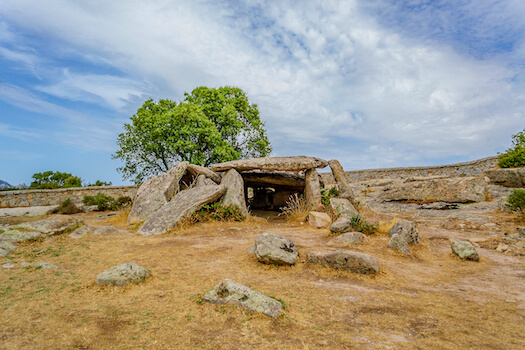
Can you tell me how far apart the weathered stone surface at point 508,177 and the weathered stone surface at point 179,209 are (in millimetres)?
10835

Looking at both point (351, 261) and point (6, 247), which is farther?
point (6, 247)

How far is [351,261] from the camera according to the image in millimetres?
4738

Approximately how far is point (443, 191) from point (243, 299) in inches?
423

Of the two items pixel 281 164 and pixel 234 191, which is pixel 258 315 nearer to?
pixel 234 191

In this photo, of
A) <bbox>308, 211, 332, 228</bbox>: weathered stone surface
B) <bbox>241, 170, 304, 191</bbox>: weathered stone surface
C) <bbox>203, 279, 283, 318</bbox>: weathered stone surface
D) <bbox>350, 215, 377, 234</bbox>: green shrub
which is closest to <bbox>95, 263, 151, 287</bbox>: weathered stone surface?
<bbox>203, 279, 283, 318</bbox>: weathered stone surface

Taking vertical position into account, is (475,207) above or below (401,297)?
above

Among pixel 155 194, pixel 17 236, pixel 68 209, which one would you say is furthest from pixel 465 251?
pixel 68 209

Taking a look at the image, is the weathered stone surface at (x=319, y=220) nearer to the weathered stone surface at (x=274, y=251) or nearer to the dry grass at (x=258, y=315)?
the dry grass at (x=258, y=315)

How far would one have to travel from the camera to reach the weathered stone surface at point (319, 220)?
858cm

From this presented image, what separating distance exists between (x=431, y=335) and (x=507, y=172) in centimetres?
1213

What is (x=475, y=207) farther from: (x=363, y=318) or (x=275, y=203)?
(x=363, y=318)

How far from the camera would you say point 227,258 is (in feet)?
17.9

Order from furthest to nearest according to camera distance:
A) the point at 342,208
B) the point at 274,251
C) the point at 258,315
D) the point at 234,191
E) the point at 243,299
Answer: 1. the point at 234,191
2. the point at 342,208
3. the point at 274,251
4. the point at 243,299
5. the point at 258,315

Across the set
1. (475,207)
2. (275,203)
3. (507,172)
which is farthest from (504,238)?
(275,203)
